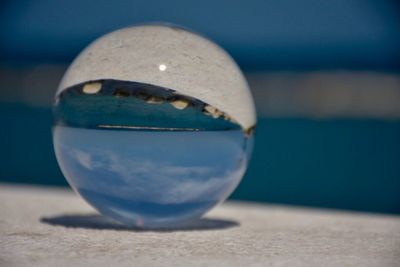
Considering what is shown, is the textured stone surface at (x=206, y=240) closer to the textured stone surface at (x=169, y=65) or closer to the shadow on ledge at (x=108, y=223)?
the shadow on ledge at (x=108, y=223)

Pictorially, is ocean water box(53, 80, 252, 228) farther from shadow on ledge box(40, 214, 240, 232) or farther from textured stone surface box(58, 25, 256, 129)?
shadow on ledge box(40, 214, 240, 232)

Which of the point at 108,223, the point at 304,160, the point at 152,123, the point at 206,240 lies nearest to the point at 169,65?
the point at 152,123

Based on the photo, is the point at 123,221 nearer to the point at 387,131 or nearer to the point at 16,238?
the point at 16,238

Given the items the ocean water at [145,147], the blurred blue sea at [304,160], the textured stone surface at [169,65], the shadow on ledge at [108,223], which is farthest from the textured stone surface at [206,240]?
the blurred blue sea at [304,160]

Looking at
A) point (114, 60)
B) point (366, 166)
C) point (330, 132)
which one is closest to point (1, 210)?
point (114, 60)

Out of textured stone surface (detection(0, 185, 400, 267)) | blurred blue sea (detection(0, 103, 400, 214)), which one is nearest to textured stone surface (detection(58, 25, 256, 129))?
textured stone surface (detection(0, 185, 400, 267))

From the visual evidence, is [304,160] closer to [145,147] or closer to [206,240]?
[206,240]
